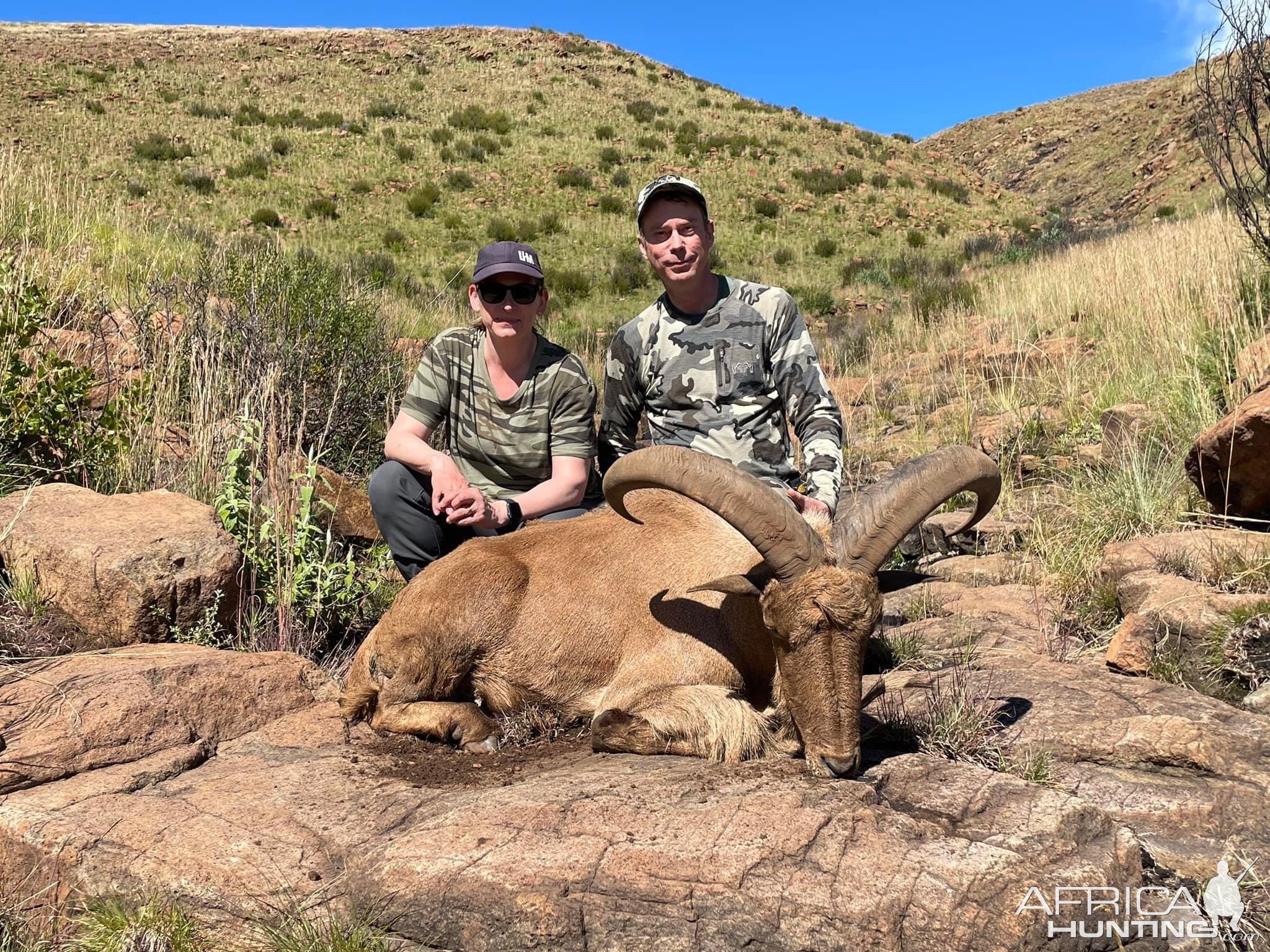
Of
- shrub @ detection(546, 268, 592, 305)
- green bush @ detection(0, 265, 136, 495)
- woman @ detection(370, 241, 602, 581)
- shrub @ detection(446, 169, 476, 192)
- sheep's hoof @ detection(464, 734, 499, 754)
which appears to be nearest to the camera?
sheep's hoof @ detection(464, 734, 499, 754)

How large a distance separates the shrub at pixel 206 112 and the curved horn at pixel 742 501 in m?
32.0

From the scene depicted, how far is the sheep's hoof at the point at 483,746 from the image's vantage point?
13.9ft

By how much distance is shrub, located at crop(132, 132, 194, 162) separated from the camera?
25578 mm

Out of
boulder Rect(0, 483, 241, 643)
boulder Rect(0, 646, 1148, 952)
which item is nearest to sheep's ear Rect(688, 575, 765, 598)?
boulder Rect(0, 646, 1148, 952)

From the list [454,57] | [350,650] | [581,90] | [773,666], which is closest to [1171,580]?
[773,666]

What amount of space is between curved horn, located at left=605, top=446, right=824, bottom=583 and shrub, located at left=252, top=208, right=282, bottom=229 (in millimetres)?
20688

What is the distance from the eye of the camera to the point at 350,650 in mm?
5730

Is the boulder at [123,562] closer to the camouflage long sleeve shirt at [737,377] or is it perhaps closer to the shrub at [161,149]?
the camouflage long sleeve shirt at [737,377]

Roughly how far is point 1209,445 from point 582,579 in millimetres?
4345

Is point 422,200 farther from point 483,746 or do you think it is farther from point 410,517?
point 483,746

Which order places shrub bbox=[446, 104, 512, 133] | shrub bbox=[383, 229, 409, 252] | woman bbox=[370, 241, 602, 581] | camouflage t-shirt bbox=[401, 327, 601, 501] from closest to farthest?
1. woman bbox=[370, 241, 602, 581]
2. camouflage t-shirt bbox=[401, 327, 601, 501]
3. shrub bbox=[383, 229, 409, 252]
4. shrub bbox=[446, 104, 512, 133]

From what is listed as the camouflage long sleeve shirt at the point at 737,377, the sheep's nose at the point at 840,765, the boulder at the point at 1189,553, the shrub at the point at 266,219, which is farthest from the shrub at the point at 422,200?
the sheep's nose at the point at 840,765

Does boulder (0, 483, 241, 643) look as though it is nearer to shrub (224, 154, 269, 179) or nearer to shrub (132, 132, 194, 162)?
shrub (224, 154, 269, 179)

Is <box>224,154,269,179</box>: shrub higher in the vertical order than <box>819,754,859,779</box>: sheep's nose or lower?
higher
